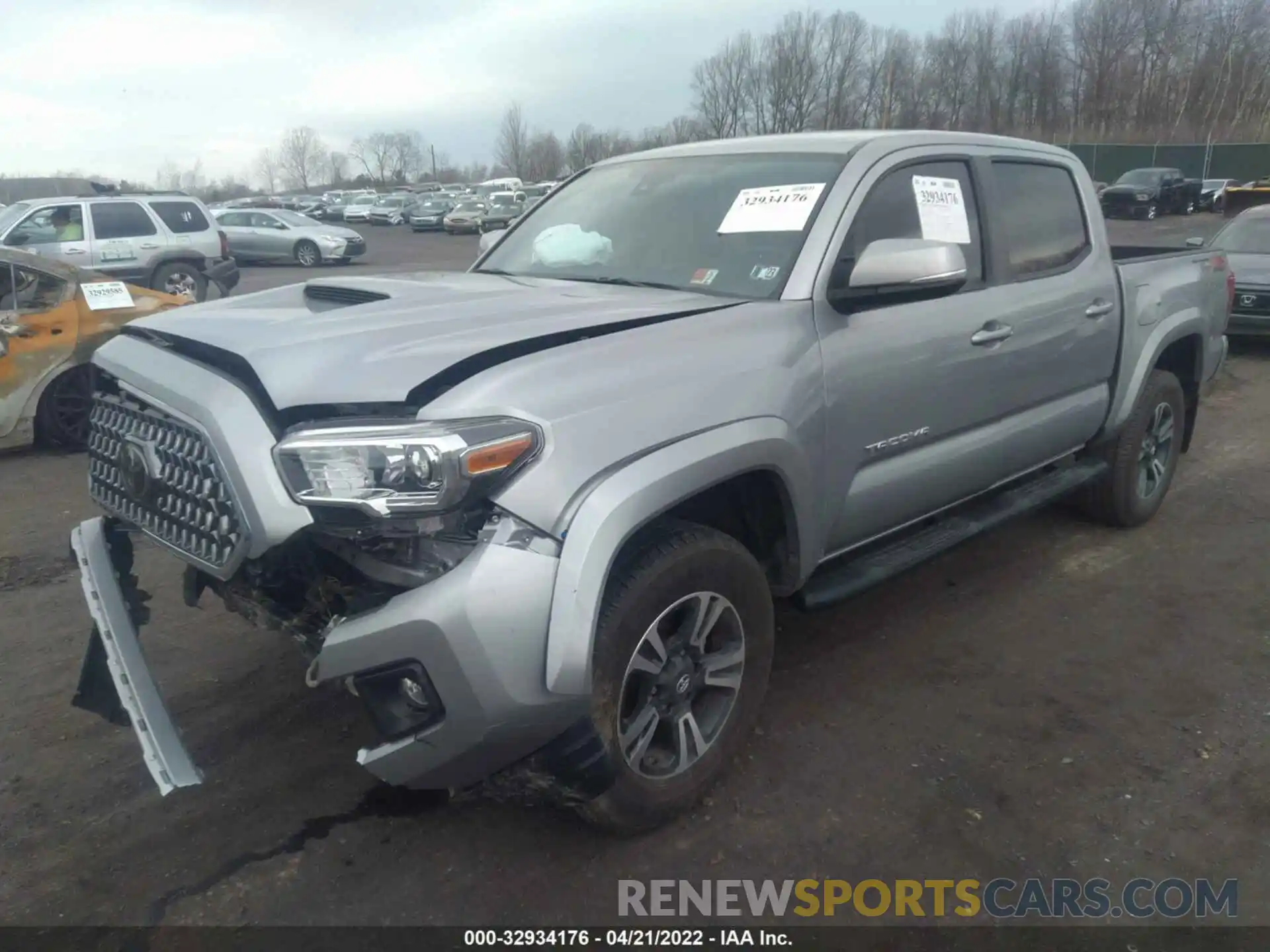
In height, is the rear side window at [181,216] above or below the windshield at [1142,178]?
below

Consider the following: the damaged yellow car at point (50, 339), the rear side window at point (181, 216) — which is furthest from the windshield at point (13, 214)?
the damaged yellow car at point (50, 339)

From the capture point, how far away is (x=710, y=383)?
2615mm

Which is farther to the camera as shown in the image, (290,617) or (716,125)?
(716,125)

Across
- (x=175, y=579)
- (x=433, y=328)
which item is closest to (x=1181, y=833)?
(x=433, y=328)

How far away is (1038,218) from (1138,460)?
1588mm

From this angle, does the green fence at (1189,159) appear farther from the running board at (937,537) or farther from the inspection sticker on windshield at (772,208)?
the inspection sticker on windshield at (772,208)

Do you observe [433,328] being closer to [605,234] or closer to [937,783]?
[605,234]

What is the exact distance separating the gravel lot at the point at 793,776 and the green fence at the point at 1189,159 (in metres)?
43.6

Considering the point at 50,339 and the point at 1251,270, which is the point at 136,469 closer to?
the point at 50,339

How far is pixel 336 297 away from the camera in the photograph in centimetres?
302

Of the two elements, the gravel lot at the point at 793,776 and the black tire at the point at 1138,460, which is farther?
the black tire at the point at 1138,460

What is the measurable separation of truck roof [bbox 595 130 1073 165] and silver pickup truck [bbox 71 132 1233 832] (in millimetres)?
26

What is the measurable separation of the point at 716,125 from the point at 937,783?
2219 inches

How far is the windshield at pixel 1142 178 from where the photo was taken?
1211 inches
